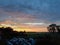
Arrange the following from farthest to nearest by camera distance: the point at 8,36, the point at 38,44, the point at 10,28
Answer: the point at 10,28, the point at 8,36, the point at 38,44

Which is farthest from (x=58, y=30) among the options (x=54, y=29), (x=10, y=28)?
(x=10, y=28)

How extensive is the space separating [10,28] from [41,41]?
7728 millimetres

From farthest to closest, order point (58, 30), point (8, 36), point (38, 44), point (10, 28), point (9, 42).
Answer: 1. point (58, 30)
2. point (10, 28)
3. point (8, 36)
4. point (38, 44)
5. point (9, 42)

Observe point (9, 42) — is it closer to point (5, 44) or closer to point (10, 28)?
point (5, 44)

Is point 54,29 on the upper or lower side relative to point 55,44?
upper

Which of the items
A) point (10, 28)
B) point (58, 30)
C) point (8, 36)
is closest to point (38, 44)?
point (8, 36)

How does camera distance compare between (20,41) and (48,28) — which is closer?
(20,41)

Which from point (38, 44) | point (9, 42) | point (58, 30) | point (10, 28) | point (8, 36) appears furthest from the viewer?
point (58, 30)

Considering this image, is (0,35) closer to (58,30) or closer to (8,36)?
(8,36)

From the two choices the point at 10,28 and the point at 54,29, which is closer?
the point at 10,28

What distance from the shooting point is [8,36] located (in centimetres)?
2112

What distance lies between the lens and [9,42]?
55.0 ft

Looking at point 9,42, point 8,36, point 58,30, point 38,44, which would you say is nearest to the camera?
point 9,42

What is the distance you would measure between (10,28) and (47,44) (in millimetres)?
8109
